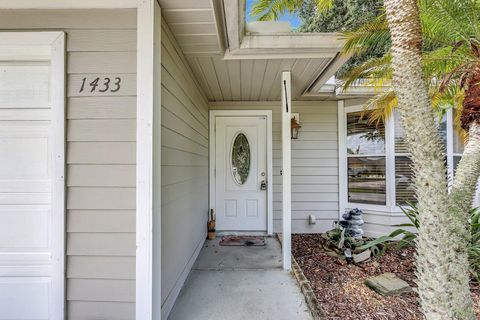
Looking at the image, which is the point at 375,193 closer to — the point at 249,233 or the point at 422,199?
the point at 249,233

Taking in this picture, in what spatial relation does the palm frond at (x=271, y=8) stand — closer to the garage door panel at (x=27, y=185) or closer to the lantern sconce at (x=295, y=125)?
the lantern sconce at (x=295, y=125)

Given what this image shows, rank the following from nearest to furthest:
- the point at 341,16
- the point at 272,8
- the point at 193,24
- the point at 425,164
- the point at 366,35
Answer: the point at 425,164
the point at 193,24
the point at 366,35
the point at 272,8
the point at 341,16

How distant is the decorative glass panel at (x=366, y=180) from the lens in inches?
150

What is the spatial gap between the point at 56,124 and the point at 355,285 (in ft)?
9.68

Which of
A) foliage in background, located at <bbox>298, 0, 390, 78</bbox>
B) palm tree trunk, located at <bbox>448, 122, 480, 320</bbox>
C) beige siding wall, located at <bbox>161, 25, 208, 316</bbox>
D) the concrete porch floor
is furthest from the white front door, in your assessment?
foliage in background, located at <bbox>298, 0, 390, 78</bbox>

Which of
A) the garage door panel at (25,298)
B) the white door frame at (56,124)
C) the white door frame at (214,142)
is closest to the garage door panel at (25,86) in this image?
the white door frame at (56,124)

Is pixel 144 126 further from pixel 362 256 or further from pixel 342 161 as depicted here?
pixel 342 161

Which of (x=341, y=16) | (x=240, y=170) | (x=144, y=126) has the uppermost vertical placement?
(x=341, y=16)

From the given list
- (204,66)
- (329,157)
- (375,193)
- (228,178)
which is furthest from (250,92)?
(375,193)

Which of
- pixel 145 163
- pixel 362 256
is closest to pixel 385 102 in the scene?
pixel 362 256

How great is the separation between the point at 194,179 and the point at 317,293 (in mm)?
1852

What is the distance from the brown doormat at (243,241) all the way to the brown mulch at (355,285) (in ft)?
1.80

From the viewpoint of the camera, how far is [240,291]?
2303mm

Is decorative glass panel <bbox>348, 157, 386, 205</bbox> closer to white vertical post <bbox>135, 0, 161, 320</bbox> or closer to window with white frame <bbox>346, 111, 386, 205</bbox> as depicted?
window with white frame <bbox>346, 111, 386, 205</bbox>
